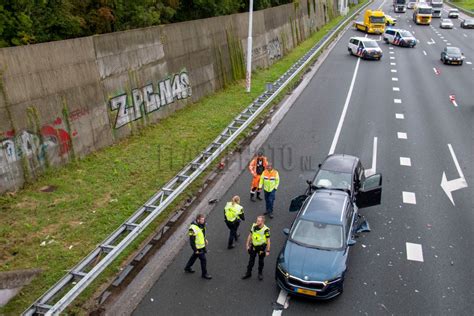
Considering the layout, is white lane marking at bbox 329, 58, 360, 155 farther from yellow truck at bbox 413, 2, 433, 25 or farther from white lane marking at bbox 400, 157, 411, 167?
yellow truck at bbox 413, 2, 433, 25

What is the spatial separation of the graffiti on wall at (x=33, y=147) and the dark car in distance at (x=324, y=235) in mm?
7981

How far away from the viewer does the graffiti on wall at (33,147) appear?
500 inches

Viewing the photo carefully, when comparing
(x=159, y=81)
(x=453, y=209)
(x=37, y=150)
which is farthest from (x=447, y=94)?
(x=37, y=150)

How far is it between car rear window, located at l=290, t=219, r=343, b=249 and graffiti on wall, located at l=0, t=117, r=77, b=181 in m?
8.47

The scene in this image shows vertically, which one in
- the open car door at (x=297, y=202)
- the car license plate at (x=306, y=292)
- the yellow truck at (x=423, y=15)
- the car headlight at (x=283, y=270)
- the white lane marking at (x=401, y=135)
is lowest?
the white lane marking at (x=401, y=135)

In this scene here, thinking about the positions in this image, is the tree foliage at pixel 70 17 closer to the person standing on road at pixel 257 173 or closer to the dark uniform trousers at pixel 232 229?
the person standing on road at pixel 257 173

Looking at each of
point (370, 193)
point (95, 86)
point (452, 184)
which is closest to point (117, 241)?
point (370, 193)

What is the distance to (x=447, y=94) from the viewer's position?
2681cm

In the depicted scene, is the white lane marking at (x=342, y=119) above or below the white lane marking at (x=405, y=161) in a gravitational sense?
above

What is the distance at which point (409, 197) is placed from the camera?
14.0 metres

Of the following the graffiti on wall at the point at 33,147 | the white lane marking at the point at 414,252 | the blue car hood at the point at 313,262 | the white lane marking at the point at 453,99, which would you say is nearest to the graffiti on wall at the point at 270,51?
the white lane marking at the point at 453,99

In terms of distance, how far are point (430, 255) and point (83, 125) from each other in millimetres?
11838

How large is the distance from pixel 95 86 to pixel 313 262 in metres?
10.5

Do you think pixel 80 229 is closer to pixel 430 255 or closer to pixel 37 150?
pixel 37 150
